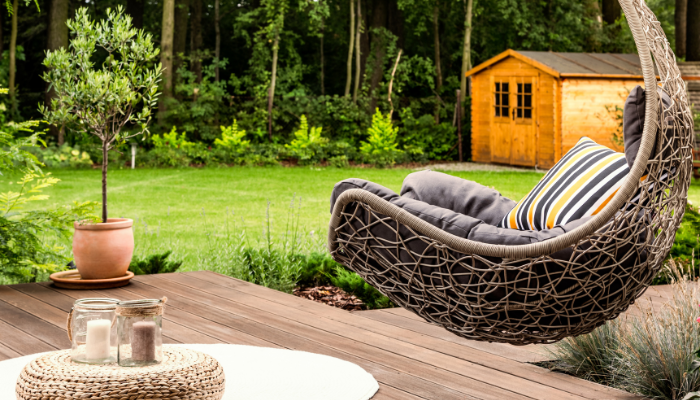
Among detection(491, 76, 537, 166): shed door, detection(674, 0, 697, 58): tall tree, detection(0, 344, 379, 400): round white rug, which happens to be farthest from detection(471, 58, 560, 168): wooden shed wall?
detection(0, 344, 379, 400): round white rug

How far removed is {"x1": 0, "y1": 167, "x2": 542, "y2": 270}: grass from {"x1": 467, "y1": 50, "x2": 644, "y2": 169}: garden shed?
1278 mm

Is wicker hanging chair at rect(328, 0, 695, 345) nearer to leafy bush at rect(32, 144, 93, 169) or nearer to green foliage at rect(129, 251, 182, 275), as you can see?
green foliage at rect(129, 251, 182, 275)

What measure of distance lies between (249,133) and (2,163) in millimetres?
11176

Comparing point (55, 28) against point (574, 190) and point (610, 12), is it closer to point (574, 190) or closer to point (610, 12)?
point (574, 190)

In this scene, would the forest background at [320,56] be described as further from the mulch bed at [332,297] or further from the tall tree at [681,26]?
the mulch bed at [332,297]

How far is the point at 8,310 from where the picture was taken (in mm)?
3584

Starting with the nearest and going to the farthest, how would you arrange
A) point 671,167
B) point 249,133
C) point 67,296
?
1. point 671,167
2. point 67,296
3. point 249,133

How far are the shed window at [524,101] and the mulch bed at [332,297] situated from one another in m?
10.4

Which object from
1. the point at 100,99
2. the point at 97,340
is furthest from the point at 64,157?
the point at 97,340

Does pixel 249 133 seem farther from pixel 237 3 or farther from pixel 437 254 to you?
pixel 437 254

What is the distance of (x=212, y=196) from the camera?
9.83 meters

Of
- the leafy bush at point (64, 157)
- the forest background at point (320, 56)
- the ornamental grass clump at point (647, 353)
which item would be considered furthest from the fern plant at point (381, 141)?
the ornamental grass clump at point (647, 353)

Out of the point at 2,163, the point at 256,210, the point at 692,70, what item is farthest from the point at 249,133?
the point at 2,163

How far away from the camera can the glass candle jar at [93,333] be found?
2.03 metres
